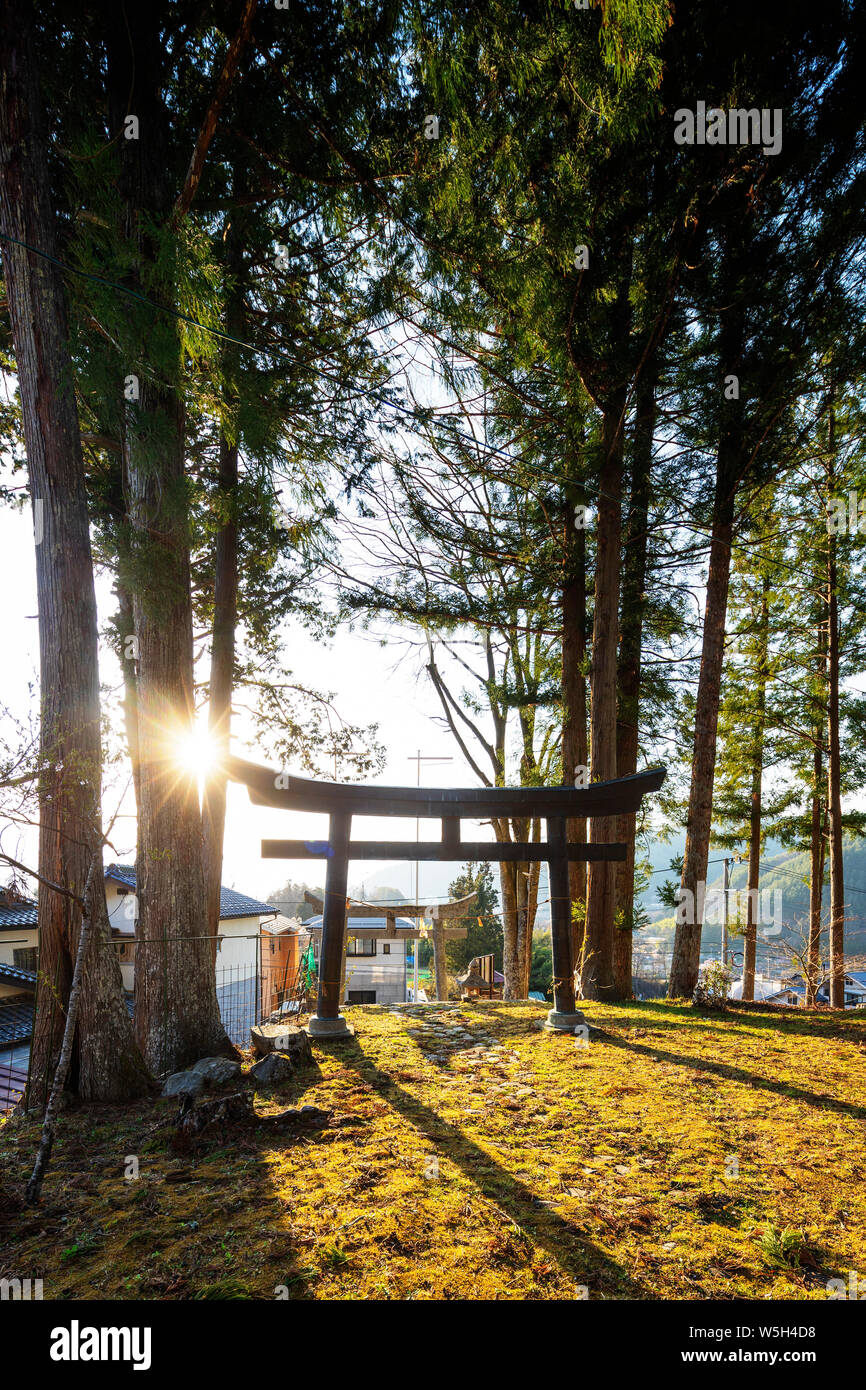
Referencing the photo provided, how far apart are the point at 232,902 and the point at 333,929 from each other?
1975cm

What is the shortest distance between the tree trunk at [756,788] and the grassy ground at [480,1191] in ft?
32.6

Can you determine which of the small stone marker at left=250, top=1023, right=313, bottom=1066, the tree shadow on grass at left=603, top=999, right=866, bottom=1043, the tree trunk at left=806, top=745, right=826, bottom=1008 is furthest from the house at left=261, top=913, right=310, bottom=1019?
the tree trunk at left=806, top=745, right=826, bottom=1008

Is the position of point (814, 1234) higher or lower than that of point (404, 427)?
lower

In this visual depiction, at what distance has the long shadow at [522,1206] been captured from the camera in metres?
2.20

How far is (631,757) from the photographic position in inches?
390

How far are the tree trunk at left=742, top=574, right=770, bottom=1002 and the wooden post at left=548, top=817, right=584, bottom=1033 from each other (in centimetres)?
813

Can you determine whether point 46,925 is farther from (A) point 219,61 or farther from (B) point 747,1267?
(A) point 219,61

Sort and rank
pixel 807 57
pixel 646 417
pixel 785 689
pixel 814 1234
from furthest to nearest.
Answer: pixel 785 689, pixel 646 417, pixel 807 57, pixel 814 1234

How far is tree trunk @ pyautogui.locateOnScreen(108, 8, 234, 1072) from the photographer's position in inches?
187

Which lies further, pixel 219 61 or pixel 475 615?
pixel 475 615

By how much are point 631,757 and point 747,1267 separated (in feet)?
26.1

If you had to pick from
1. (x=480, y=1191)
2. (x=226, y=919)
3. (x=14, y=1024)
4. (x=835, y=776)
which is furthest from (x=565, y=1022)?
(x=226, y=919)
